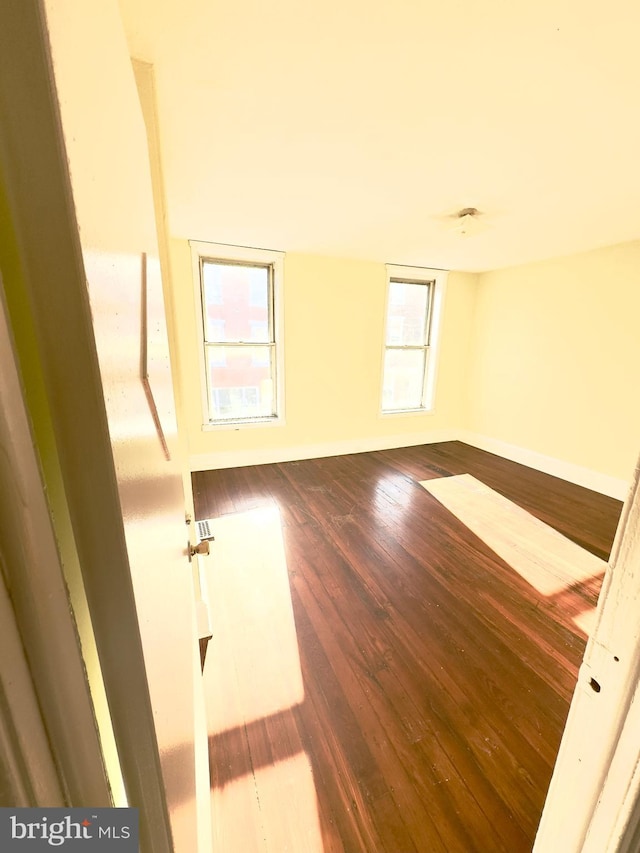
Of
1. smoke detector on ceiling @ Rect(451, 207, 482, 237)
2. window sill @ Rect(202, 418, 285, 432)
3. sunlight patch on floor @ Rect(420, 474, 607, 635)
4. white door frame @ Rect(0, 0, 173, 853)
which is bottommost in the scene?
sunlight patch on floor @ Rect(420, 474, 607, 635)

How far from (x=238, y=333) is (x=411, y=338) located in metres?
2.27

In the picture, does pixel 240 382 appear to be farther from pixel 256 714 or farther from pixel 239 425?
pixel 256 714

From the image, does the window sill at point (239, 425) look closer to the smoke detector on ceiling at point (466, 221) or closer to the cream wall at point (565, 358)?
the smoke detector on ceiling at point (466, 221)

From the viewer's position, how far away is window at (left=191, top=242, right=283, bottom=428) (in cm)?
323

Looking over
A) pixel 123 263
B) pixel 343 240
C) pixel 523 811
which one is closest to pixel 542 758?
pixel 523 811

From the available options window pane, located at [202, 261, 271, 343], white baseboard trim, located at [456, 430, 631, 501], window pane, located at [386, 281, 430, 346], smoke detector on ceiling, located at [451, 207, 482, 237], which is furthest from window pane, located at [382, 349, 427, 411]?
smoke detector on ceiling, located at [451, 207, 482, 237]

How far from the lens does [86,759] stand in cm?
30

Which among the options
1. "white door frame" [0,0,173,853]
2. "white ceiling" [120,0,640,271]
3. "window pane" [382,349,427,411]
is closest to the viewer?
"white door frame" [0,0,173,853]

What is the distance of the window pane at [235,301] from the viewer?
3.27m

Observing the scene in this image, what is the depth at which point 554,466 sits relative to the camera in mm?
3566

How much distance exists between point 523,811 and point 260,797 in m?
0.81

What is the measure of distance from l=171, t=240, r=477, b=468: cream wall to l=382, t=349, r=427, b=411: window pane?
20cm

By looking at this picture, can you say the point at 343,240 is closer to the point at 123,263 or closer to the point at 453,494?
the point at 453,494

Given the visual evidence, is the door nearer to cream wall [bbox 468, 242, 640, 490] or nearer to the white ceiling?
the white ceiling
